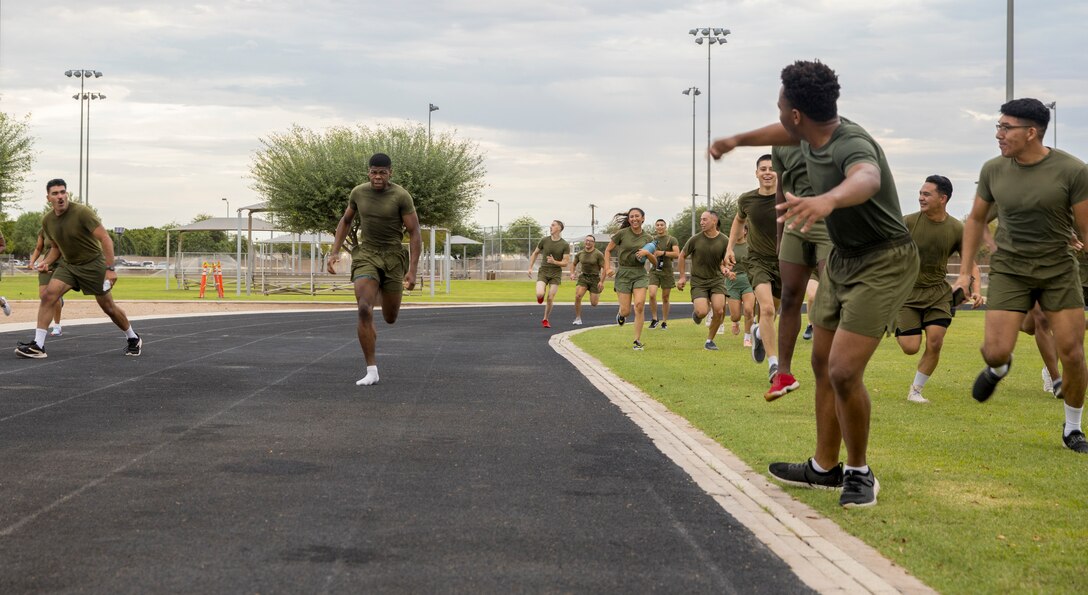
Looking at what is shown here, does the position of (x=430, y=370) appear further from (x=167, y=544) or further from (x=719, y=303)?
(x=167, y=544)

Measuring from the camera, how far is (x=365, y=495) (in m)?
5.53

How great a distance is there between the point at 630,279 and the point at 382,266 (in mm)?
6642

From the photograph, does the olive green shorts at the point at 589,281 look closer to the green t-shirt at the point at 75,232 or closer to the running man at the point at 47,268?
the running man at the point at 47,268

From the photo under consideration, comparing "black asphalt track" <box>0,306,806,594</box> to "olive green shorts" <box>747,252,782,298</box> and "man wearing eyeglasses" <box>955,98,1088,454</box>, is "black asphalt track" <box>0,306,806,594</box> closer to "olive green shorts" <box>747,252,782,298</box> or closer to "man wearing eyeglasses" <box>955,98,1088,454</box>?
"olive green shorts" <box>747,252,782,298</box>

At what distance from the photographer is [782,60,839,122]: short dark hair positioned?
5.19 metres

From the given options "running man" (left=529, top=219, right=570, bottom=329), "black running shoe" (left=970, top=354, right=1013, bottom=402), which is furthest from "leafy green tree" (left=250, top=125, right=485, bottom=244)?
"black running shoe" (left=970, top=354, right=1013, bottom=402)

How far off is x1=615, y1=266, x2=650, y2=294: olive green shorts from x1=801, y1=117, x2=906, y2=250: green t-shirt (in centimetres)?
1092

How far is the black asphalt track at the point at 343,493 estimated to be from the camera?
4.15m

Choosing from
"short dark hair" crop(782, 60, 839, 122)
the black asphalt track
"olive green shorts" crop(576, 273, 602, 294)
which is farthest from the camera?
"olive green shorts" crop(576, 273, 602, 294)

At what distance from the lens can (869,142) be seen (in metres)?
5.15

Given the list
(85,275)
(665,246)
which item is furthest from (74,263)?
(665,246)

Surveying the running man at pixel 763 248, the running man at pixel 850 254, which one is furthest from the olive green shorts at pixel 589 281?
the running man at pixel 850 254

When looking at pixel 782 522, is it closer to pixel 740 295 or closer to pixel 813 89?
pixel 813 89

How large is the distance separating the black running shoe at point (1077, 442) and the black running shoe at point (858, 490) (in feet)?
6.90
